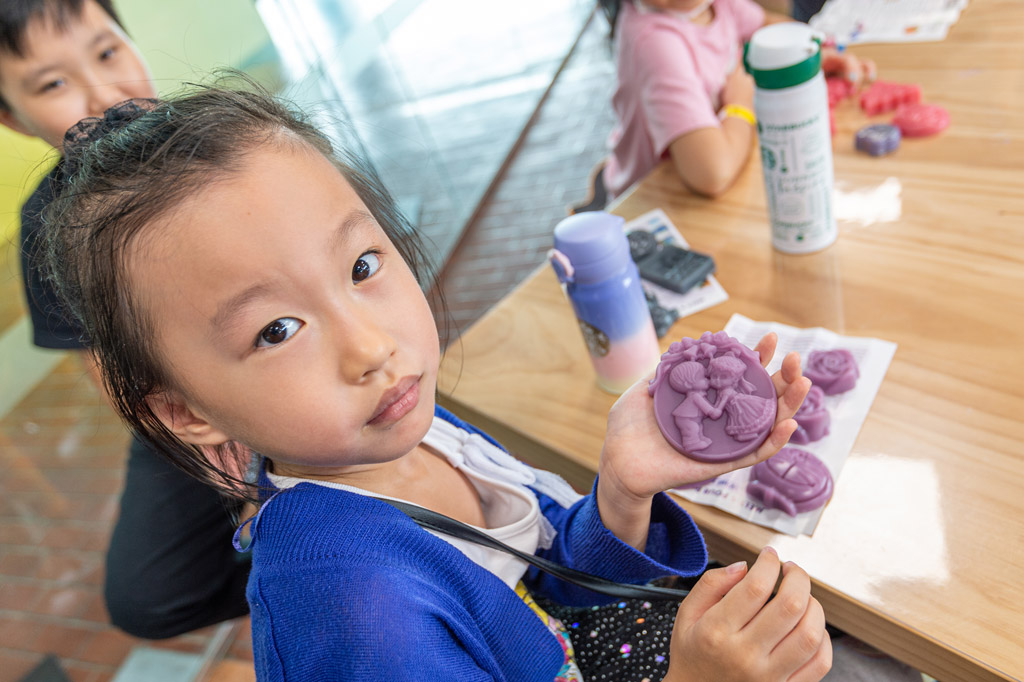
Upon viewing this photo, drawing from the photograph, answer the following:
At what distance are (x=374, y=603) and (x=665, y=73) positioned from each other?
1.36m

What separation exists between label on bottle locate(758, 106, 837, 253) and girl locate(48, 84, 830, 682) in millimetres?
427

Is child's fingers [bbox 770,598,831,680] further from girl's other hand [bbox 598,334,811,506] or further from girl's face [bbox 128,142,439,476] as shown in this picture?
girl's face [bbox 128,142,439,476]

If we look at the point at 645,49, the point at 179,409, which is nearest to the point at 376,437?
the point at 179,409

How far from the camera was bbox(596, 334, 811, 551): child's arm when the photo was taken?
697 mm

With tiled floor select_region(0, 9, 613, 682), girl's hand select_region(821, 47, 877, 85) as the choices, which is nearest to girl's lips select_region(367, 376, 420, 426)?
girl's hand select_region(821, 47, 877, 85)

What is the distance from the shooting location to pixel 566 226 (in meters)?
0.92

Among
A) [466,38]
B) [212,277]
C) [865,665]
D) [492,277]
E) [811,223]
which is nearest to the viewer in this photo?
[212,277]

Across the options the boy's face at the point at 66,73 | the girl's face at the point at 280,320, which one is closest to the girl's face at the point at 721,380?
the girl's face at the point at 280,320

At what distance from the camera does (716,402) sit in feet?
2.37

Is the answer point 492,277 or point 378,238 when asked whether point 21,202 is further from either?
point 492,277

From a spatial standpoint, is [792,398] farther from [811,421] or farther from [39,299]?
[39,299]

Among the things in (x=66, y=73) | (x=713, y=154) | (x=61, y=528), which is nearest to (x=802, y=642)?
(x=713, y=154)

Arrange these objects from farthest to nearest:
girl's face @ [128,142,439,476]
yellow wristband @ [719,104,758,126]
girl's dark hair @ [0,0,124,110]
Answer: yellow wristband @ [719,104,758,126], girl's dark hair @ [0,0,124,110], girl's face @ [128,142,439,476]

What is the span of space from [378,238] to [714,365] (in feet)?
1.28
